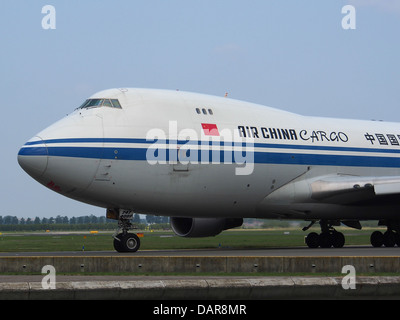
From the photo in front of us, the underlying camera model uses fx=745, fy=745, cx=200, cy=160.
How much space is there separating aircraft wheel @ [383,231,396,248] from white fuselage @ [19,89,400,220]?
1603 mm

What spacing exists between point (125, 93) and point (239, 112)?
16.6 feet

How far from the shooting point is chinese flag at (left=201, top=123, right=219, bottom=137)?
28234 millimetres

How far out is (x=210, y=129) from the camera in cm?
2844

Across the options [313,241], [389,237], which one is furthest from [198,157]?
[389,237]

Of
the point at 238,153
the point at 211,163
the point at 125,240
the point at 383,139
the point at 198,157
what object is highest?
the point at 383,139

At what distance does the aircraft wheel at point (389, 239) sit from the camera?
34750 mm

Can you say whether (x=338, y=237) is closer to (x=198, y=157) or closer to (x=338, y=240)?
(x=338, y=240)

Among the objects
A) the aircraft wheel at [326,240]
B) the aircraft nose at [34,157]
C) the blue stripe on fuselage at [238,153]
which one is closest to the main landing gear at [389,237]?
the aircraft wheel at [326,240]

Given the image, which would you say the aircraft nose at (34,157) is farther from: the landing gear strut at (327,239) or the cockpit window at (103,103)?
the landing gear strut at (327,239)

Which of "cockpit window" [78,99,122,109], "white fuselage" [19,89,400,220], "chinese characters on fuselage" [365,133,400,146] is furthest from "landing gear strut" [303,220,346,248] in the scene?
"cockpit window" [78,99,122,109]

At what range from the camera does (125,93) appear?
27672mm

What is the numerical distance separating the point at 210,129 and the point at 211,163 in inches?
52.4
